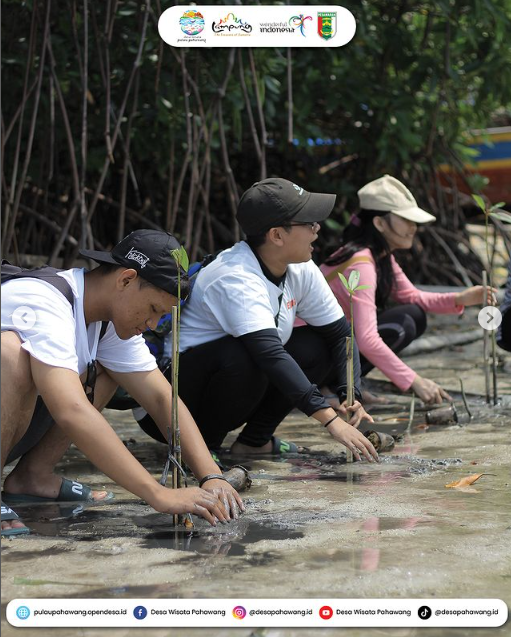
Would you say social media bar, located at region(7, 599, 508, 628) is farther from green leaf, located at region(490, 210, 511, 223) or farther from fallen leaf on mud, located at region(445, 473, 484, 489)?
green leaf, located at region(490, 210, 511, 223)

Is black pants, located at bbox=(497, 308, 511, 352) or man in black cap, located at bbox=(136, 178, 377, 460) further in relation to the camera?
black pants, located at bbox=(497, 308, 511, 352)

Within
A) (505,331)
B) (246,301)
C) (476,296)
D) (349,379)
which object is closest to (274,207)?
(246,301)

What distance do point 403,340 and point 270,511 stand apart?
1.96 meters

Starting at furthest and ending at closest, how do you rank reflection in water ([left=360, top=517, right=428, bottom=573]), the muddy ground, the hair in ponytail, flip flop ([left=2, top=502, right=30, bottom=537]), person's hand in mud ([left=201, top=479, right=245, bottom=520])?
the hair in ponytail, person's hand in mud ([left=201, top=479, right=245, bottom=520]), flip flop ([left=2, top=502, right=30, bottom=537]), reflection in water ([left=360, top=517, right=428, bottom=573]), the muddy ground

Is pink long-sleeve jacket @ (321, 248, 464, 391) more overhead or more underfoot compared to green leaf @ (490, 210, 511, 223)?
more underfoot

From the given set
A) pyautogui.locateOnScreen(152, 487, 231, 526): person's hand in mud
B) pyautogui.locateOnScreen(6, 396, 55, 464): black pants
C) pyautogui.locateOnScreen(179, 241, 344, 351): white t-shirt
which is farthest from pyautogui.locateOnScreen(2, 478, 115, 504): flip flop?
pyautogui.locateOnScreen(179, 241, 344, 351): white t-shirt

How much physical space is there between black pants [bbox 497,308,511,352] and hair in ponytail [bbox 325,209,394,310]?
1.63 feet

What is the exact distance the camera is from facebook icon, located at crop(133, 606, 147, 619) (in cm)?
177

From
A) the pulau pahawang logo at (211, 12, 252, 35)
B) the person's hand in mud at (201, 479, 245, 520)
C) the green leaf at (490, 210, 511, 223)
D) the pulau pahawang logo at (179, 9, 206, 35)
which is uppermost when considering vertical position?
the pulau pahawang logo at (179, 9, 206, 35)

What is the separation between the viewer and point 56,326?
2.31m

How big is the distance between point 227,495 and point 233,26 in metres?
1.22

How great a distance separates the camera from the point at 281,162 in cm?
751

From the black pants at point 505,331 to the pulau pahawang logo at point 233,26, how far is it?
2.01 metres

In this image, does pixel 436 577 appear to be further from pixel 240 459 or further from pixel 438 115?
pixel 438 115
